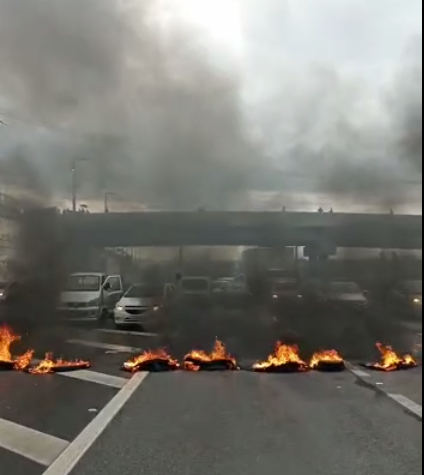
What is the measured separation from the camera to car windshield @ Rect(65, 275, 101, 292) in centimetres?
286

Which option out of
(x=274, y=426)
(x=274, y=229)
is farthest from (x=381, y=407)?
(x=274, y=229)

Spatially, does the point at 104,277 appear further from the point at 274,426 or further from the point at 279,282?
the point at 274,426

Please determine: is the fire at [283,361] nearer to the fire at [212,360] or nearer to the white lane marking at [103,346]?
the fire at [212,360]

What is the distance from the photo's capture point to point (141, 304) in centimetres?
311

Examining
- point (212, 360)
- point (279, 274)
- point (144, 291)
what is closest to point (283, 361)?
point (212, 360)

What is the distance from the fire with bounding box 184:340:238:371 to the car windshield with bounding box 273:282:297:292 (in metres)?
0.64

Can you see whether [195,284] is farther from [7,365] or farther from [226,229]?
[7,365]

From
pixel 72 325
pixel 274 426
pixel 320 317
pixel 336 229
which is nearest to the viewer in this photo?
pixel 336 229

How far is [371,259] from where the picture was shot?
2365mm

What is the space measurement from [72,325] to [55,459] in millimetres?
616

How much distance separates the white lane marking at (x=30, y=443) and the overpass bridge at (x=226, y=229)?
1006 mm

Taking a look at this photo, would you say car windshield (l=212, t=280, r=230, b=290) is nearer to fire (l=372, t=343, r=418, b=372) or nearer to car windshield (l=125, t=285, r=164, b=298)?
car windshield (l=125, t=285, r=164, b=298)

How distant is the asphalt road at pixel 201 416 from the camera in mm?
2969

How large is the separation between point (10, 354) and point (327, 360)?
1840 mm
